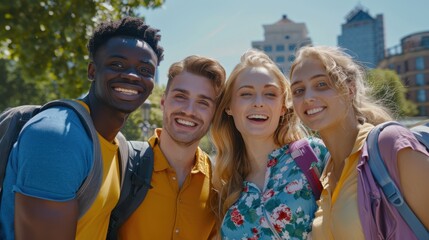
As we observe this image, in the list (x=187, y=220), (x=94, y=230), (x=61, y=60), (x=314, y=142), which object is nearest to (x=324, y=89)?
(x=314, y=142)

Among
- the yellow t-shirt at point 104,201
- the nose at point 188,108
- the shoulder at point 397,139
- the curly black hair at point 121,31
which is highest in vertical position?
the curly black hair at point 121,31

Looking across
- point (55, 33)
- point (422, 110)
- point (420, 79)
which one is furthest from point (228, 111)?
point (422, 110)

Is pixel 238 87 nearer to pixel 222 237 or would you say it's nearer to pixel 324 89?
pixel 324 89

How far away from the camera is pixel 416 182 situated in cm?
238

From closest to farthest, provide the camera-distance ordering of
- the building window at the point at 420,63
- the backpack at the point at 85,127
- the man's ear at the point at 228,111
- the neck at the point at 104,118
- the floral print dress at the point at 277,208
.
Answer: the backpack at the point at 85,127
the neck at the point at 104,118
the floral print dress at the point at 277,208
the man's ear at the point at 228,111
the building window at the point at 420,63

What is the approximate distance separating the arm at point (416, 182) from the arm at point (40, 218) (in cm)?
188

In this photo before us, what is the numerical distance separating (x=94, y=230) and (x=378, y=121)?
84.2 inches

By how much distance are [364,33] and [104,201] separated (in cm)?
12844

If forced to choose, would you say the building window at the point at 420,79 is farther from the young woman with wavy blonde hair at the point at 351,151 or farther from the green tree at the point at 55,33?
the young woman with wavy blonde hair at the point at 351,151

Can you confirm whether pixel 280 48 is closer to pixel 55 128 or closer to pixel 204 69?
pixel 204 69

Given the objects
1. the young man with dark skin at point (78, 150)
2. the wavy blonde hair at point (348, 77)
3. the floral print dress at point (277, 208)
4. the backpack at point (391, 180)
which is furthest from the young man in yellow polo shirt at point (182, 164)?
the backpack at point (391, 180)

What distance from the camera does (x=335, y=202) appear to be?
283 centimetres

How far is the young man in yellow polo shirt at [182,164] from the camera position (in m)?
3.42

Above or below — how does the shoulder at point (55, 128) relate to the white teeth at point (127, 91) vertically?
below
